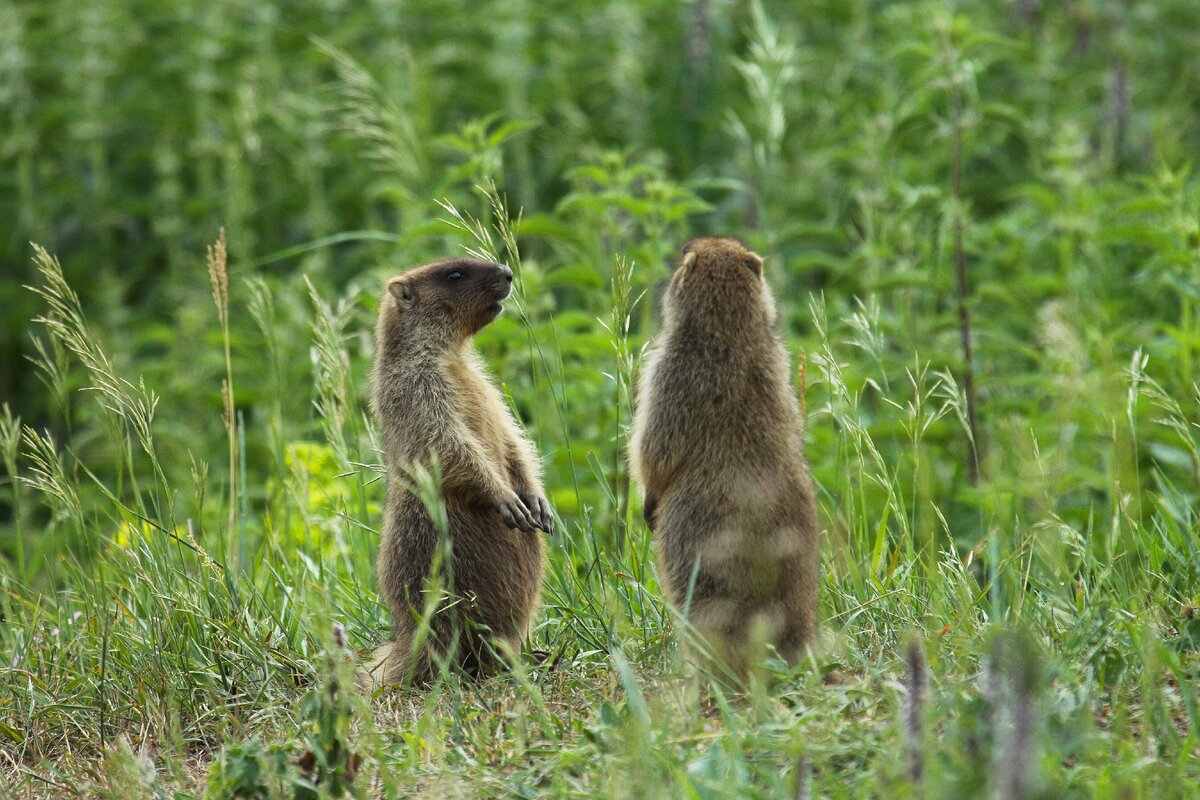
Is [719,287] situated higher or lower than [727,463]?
higher

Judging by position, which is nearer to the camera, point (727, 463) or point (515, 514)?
point (727, 463)

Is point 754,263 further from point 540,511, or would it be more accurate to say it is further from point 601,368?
point 601,368

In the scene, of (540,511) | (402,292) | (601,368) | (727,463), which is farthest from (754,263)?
(601,368)

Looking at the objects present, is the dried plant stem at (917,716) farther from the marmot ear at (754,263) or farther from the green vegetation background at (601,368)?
the marmot ear at (754,263)

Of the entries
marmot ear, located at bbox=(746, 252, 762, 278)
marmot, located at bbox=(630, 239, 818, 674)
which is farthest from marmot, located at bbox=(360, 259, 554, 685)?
marmot ear, located at bbox=(746, 252, 762, 278)

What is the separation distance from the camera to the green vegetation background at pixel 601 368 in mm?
3396

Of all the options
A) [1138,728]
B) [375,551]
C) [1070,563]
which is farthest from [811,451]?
[1138,728]

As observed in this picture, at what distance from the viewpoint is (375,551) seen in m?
5.36

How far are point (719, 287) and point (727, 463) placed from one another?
1.99ft

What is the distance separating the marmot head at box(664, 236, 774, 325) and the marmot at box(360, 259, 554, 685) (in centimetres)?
81

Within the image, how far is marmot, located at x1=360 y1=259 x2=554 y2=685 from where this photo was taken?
4.34 m

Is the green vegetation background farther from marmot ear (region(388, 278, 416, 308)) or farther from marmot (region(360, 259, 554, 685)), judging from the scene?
marmot ear (region(388, 278, 416, 308))

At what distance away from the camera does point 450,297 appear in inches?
199

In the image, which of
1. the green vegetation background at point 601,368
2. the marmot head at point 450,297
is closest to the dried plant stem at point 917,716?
the green vegetation background at point 601,368
